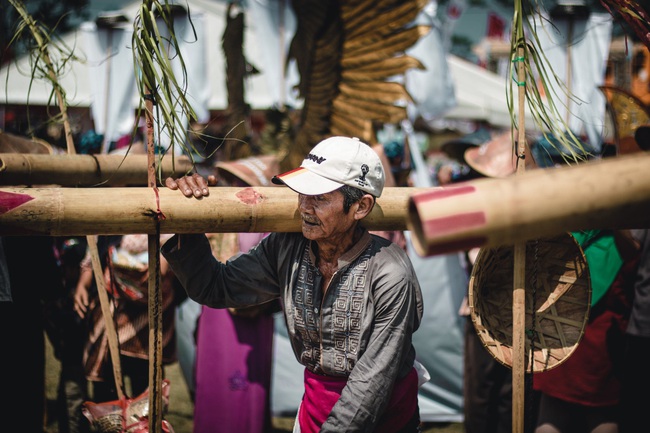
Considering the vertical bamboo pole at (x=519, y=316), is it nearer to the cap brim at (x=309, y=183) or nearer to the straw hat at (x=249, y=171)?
the cap brim at (x=309, y=183)

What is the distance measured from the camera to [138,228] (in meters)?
1.81

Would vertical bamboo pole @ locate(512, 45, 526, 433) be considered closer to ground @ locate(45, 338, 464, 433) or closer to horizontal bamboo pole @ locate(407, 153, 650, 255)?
horizontal bamboo pole @ locate(407, 153, 650, 255)

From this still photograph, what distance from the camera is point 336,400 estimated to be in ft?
6.54

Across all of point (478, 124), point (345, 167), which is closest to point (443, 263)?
point (345, 167)

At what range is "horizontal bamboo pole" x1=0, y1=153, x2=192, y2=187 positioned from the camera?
228 cm

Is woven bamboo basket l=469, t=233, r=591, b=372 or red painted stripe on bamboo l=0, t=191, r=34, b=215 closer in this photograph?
red painted stripe on bamboo l=0, t=191, r=34, b=215

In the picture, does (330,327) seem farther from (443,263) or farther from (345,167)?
(443,263)

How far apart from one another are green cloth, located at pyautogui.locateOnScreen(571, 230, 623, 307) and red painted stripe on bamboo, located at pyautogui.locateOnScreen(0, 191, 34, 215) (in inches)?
97.0

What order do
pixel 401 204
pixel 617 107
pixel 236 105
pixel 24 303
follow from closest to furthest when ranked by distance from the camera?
pixel 401 204
pixel 24 303
pixel 617 107
pixel 236 105

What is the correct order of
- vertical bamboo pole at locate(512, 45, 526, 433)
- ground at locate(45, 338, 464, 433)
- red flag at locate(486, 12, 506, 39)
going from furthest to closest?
1. red flag at locate(486, 12, 506, 39)
2. ground at locate(45, 338, 464, 433)
3. vertical bamboo pole at locate(512, 45, 526, 433)

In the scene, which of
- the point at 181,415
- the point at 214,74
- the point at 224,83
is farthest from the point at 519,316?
the point at 214,74

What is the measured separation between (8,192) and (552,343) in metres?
1.71

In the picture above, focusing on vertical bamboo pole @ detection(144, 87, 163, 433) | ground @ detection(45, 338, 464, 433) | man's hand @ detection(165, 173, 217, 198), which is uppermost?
man's hand @ detection(165, 173, 217, 198)

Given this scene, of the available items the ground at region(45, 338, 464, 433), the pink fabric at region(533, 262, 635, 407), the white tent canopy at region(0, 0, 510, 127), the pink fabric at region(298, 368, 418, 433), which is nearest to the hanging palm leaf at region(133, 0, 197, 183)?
the pink fabric at region(298, 368, 418, 433)
